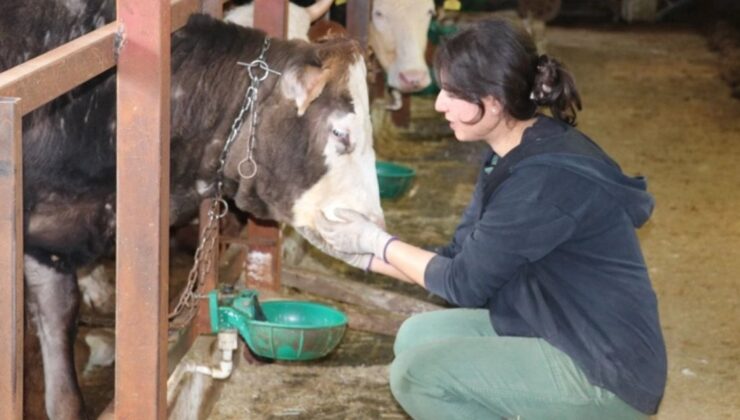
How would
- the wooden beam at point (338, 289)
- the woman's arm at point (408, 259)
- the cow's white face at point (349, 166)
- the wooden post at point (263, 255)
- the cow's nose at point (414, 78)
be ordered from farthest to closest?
the cow's nose at point (414, 78)
the wooden beam at point (338, 289)
the wooden post at point (263, 255)
the cow's white face at point (349, 166)
the woman's arm at point (408, 259)

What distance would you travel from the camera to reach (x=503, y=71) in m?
3.48

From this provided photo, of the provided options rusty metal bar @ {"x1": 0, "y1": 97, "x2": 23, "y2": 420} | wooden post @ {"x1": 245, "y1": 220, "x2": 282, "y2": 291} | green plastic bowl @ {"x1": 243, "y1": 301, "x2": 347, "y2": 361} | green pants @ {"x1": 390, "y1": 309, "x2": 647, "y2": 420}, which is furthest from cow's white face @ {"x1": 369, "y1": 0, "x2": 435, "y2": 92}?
rusty metal bar @ {"x1": 0, "y1": 97, "x2": 23, "y2": 420}

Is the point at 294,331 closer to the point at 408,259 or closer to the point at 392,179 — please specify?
the point at 408,259

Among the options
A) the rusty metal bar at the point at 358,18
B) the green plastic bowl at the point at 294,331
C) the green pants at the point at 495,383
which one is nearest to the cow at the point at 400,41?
the rusty metal bar at the point at 358,18

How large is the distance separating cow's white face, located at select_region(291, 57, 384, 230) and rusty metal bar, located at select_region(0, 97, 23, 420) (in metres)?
1.90

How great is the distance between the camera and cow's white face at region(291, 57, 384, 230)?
4184 millimetres

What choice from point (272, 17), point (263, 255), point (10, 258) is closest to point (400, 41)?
point (263, 255)

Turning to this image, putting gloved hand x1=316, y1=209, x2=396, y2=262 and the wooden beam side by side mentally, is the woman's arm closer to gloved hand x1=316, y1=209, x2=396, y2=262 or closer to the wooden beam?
gloved hand x1=316, y1=209, x2=396, y2=262

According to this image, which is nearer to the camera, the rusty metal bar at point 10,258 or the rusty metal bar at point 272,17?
the rusty metal bar at point 10,258

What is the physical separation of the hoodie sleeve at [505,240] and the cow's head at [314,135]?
0.71 metres

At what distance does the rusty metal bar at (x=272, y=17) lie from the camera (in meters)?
5.05

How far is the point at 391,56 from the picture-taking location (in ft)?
31.7

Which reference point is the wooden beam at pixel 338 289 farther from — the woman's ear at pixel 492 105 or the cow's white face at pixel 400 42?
the cow's white face at pixel 400 42

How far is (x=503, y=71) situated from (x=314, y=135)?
0.91 m
